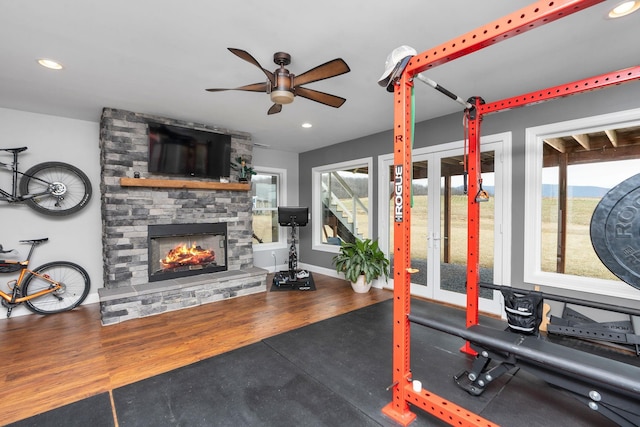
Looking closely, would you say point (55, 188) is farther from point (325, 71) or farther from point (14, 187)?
point (325, 71)

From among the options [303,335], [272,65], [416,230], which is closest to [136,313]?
[303,335]

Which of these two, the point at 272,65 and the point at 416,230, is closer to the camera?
the point at 272,65

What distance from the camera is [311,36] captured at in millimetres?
2176

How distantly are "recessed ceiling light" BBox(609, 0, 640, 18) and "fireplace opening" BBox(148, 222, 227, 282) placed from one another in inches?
187

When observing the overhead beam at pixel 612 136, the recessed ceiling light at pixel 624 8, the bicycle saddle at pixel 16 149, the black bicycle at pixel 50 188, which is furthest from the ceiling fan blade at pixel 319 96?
the bicycle saddle at pixel 16 149

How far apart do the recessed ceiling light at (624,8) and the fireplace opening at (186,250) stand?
474cm

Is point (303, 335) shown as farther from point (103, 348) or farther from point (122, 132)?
point (122, 132)

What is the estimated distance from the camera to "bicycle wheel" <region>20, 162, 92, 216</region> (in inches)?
147

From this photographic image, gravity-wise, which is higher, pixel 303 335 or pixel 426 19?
pixel 426 19

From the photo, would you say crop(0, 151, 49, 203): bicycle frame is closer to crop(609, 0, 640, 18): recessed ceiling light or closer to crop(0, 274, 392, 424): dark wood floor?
crop(0, 274, 392, 424): dark wood floor

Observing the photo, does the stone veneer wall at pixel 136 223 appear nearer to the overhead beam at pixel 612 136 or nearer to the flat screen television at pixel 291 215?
the flat screen television at pixel 291 215

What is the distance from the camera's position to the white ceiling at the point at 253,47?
74.9 inches

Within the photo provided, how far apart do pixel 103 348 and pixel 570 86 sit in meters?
4.64

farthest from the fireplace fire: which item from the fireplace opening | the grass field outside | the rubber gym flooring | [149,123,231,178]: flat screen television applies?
the grass field outside
